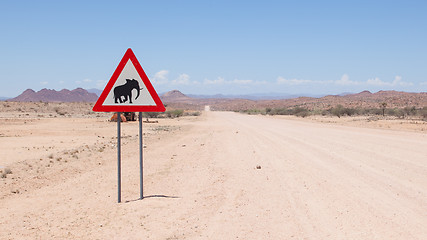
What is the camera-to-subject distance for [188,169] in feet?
34.7

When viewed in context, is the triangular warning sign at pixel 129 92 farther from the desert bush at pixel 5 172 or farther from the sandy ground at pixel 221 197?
the desert bush at pixel 5 172

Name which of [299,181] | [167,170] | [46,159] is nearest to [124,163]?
[167,170]

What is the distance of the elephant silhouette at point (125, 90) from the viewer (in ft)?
21.7

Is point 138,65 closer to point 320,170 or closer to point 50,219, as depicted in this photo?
point 50,219

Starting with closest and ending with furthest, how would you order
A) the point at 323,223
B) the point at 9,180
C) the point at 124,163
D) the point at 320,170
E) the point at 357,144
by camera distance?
the point at 323,223
the point at 9,180
the point at 320,170
the point at 124,163
the point at 357,144

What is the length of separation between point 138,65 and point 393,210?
4.72m

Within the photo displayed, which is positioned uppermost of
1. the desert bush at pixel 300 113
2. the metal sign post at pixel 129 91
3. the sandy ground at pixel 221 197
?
the metal sign post at pixel 129 91

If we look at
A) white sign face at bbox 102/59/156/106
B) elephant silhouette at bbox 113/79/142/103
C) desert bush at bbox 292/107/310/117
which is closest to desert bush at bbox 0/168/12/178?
white sign face at bbox 102/59/156/106

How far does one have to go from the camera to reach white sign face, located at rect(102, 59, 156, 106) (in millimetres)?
6625

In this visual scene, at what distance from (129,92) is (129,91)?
0.05 ft

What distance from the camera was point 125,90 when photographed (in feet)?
21.7

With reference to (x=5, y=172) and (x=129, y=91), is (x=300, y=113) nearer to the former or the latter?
(x=5, y=172)

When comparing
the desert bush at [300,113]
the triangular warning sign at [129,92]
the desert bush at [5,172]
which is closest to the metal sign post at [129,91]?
the triangular warning sign at [129,92]

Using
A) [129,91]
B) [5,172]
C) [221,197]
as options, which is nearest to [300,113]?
[5,172]
